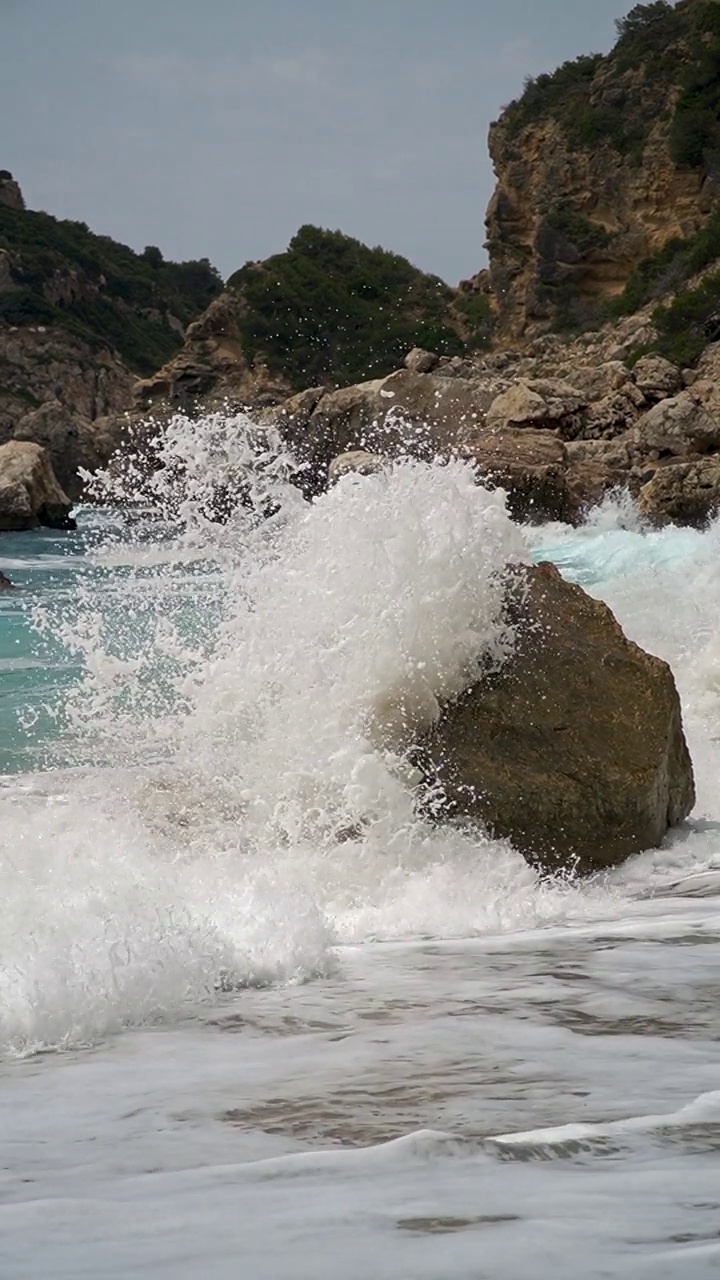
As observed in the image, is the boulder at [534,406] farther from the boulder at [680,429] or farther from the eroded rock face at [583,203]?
the eroded rock face at [583,203]

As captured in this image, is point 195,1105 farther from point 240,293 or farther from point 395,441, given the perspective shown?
point 240,293

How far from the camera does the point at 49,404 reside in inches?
1644

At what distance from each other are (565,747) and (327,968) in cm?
176

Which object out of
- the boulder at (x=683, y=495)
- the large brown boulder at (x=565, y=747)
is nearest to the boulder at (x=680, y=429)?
the boulder at (x=683, y=495)

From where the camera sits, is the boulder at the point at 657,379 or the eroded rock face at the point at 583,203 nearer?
the boulder at the point at 657,379

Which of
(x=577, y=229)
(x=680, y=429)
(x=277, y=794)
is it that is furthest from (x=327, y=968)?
(x=577, y=229)

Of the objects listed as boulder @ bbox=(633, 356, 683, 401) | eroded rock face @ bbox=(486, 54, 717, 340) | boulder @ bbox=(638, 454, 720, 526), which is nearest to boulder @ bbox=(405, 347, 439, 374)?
eroded rock face @ bbox=(486, 54, 717, 340)

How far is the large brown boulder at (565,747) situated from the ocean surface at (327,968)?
11 cm

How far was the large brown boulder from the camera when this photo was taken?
5277mm

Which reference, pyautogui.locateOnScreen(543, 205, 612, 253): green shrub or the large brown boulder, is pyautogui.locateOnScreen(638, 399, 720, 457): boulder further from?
pyautogui.locateOnScreen(543, 205, 612, 253): green shrub

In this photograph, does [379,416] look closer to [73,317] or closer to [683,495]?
[683,495]

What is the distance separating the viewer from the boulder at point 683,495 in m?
20.7

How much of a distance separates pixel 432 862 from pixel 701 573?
22.2 ft

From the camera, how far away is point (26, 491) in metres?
31.5
